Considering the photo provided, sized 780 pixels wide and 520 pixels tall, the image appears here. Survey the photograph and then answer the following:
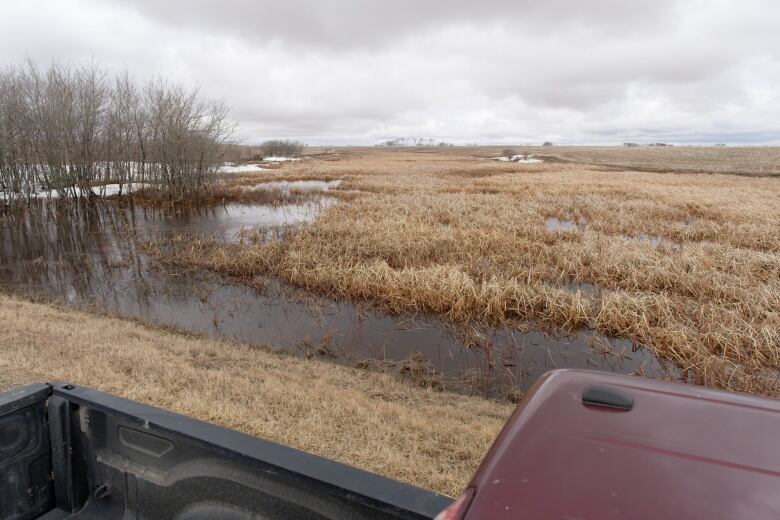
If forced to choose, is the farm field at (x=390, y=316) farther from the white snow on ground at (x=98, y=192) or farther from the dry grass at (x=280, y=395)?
the white snow on ground at (x=98, y=192)

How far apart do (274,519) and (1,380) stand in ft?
16.8

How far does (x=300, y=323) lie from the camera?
9312mm

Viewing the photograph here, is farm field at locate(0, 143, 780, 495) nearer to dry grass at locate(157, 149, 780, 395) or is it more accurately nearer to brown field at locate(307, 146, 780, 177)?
dry grass at locate(157, 149, 780, 395)

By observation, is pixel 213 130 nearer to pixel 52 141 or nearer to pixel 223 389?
pixel 52 141

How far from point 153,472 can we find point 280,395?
117 inches

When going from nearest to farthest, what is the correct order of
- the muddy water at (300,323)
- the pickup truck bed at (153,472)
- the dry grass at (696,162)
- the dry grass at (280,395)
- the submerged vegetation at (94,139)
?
the pickup truck bed at (153,472) < the dry grass at (280,395) < the muddy water at (300,323) < the submerged vegetation at (94,139) < the dry grass at (696,162)

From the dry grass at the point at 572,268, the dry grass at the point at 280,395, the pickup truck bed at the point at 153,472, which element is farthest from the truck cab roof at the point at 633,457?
the dry grass at the point at 572,268

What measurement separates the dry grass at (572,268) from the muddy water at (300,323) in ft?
1.98

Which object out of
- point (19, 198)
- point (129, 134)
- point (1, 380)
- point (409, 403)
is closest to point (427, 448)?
point (409, 403)

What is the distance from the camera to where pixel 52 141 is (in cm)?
2406

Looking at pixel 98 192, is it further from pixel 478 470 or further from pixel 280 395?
pixel 478 470

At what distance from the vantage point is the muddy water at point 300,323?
25.0 feet

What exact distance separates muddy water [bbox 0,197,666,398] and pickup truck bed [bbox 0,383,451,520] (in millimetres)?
4685

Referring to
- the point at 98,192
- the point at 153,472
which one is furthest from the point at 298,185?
the point at 153,472
